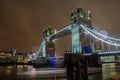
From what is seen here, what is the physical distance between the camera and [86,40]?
Answer: 9806 centimetres

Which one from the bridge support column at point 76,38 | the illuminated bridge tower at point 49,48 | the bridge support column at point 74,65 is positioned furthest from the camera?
the illuminated bridge tower at point 49,48

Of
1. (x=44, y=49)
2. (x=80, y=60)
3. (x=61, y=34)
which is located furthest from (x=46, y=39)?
(x=80, y=60)

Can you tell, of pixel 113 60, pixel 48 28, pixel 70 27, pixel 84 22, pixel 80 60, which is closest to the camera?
pixel 80 60

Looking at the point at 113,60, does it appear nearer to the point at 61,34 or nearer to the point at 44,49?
the point at 61,34

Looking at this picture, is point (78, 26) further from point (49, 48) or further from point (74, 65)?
point (74, 65)

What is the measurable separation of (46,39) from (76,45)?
57851mm

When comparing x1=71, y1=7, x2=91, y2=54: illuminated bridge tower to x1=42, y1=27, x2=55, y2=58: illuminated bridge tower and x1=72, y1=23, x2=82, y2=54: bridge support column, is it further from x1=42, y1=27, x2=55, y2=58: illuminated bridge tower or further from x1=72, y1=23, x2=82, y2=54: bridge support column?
x1=42, y1=27, x2=55, y2=58: illuminated bridge tower

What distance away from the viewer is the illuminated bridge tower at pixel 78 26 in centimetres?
9800

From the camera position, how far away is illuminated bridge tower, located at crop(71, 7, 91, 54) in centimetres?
9800

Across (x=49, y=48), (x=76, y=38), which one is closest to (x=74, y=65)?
(x=76, y=38)

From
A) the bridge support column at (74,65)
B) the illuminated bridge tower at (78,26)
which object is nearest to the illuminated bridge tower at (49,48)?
the illuminated bridge tower at (78,26)

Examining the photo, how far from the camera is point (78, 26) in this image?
10000 cm

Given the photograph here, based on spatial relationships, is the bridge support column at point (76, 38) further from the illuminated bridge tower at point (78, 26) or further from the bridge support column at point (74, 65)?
the bridge support column at point (74, 65)

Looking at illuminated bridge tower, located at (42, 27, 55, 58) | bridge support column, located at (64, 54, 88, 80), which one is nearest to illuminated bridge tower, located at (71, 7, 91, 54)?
illuminated bridge tower, located at (42, 27, 55, 58)
